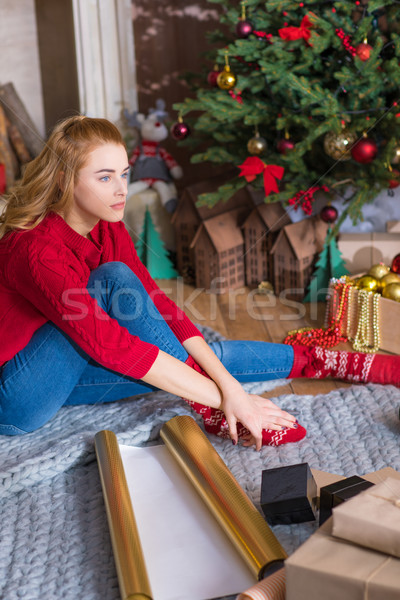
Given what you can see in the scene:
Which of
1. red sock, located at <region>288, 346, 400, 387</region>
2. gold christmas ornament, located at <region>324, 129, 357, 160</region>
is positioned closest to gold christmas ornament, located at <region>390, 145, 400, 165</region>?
gold christmas ornament, located at <region>324, 129, 357, 160</region>

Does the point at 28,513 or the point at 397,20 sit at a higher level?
the point at 397,20

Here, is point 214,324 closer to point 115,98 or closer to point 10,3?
point 115,98

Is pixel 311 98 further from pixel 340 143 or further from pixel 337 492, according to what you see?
pixel 337 492

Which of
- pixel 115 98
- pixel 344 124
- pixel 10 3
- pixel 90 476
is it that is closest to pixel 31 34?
pixel 10 3

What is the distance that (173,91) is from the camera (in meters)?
2.89

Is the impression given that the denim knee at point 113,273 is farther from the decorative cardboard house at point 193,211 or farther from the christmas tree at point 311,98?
the decorative cardboard house at point 193,211

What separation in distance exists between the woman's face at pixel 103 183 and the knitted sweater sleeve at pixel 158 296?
0.57 feet

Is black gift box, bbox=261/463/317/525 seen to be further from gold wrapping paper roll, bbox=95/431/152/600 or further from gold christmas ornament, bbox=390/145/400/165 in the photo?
gold christmas ornament, bbox=390/145/400/165

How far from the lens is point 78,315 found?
118cm

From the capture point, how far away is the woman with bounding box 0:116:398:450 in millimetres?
1198

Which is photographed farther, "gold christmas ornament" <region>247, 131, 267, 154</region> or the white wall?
the white wall

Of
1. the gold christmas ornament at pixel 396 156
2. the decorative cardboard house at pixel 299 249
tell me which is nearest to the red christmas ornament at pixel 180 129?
the decorative cardboard house at pixel 299 249

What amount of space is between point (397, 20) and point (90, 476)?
5.22 ft

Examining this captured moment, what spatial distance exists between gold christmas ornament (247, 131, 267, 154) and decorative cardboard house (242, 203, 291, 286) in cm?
25
